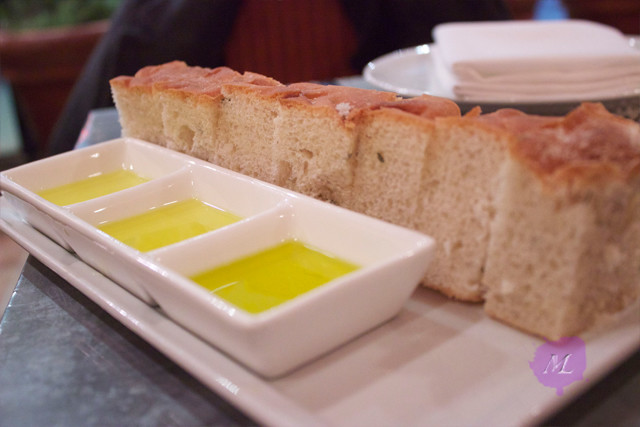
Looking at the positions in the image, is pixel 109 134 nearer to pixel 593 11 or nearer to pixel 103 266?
pixel 103 266

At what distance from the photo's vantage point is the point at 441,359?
0.73 metres

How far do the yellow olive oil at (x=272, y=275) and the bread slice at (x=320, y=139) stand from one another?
0.44 feet

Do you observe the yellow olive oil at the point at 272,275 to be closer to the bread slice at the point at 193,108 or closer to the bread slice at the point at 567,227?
the bread slice at the point at 567,227

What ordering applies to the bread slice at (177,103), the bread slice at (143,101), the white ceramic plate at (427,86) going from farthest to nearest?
the white ceramic plate at (427,86), the bread slice at (143,101), the bread slice at (177,103)

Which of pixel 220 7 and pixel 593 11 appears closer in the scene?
pixel 220 7

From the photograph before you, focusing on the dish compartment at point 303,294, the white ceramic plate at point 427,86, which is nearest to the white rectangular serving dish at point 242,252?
the dish compartment at point 303,294

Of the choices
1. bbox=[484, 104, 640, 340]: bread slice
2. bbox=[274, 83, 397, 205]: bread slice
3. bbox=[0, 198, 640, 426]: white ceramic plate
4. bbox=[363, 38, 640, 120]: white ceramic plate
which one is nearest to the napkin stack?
bbox=[363, 38, 640, 120]: white ceramic plate

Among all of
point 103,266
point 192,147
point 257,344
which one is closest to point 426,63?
point 192,147

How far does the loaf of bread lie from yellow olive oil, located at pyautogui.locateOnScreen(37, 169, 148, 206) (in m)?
0.25

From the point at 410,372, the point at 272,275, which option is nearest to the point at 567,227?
the point at 410,372

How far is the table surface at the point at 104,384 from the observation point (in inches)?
26.8

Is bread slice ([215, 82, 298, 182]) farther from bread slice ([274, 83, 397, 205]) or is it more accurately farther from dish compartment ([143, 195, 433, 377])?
dish compartment ([143, 195, 433, 377])

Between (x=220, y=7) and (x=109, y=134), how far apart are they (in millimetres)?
1397

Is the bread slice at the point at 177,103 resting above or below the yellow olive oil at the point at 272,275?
above
